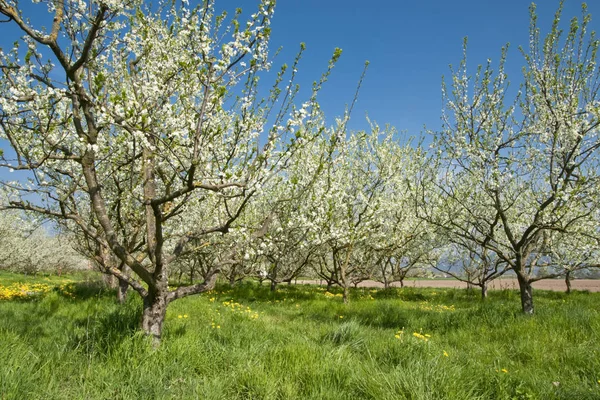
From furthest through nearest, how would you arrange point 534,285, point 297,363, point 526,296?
point 534,285 < point 526,296 < point 297,363

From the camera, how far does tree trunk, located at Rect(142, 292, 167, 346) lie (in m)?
4.86

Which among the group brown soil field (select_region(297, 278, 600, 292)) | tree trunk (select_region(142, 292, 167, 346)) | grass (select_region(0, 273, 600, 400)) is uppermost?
tree trunk (select_region(142, 292, 167, 346))

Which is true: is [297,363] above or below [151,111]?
below

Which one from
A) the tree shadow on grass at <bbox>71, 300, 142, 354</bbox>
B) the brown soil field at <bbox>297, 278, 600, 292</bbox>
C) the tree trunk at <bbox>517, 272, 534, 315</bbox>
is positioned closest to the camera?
the tree shadow on grass at <bbox>71, 300, 142, 354</bbox>

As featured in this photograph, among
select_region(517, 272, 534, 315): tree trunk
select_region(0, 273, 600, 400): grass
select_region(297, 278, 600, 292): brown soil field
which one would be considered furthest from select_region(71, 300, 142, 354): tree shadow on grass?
select_region(297, 278, 600, 292): brown soil field

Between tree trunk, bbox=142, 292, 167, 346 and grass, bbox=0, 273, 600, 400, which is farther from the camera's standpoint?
tree trunk, bbox=142, 292, 167, 346

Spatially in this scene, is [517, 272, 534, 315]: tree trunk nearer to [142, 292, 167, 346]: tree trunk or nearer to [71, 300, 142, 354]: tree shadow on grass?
[142, 292, 167, 346]: tree trunk

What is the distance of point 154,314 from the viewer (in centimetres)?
490

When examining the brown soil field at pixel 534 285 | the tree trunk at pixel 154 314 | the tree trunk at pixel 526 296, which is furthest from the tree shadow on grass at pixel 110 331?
the brown soil field at pixel 534 285

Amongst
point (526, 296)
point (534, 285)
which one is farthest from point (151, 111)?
point (534, 285)

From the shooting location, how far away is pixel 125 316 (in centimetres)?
543

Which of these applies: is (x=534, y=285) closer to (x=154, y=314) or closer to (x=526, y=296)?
(x=526, y=296)

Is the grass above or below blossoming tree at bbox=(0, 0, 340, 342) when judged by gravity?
below

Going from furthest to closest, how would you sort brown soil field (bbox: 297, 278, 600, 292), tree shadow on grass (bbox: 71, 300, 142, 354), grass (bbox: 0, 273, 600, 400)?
brown soil field (bbox: 297, 278, 600, 292)
tree shadow on grass (bbox: 71, 300, 142, 354)
grass (bbox: 0, 273, 600, 400)
